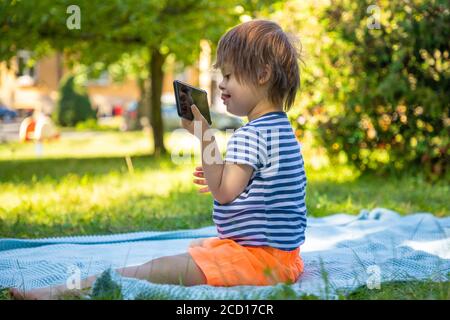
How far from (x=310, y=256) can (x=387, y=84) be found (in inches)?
134

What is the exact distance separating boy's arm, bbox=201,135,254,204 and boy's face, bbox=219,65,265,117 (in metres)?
0.21

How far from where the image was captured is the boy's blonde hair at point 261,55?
292 centimetres

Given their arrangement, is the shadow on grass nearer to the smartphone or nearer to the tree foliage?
the smartphone

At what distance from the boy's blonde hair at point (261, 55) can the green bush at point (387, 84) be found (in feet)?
12.7

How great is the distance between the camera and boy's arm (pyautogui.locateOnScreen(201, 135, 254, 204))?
111 inches

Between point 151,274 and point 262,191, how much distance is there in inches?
21.9

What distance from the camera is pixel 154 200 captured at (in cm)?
605

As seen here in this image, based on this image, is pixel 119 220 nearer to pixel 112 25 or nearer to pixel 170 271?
pixel 170 271

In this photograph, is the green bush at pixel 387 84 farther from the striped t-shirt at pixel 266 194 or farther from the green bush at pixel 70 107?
the green bush at pixel 70 107

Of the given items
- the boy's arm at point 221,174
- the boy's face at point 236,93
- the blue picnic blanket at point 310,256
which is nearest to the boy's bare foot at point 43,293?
the blue picnic blanket at point 310,256

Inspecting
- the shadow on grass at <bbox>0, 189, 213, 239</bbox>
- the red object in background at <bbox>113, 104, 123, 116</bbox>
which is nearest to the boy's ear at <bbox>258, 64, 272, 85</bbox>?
the shadow on grass at <bbox>0, 189, 213, 239</bbox>

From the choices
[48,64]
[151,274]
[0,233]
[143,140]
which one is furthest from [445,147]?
[48,64]

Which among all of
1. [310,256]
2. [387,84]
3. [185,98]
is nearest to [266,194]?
[185,98]

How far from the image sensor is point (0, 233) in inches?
179
